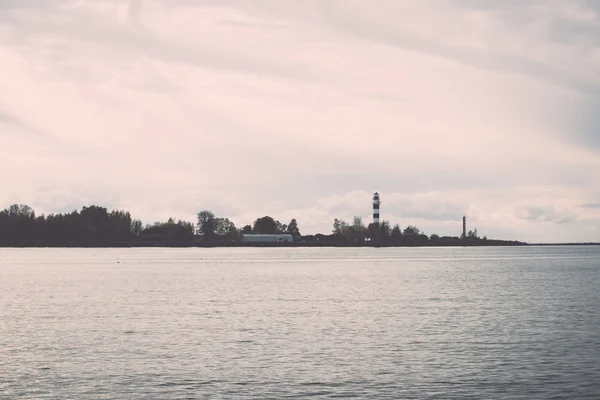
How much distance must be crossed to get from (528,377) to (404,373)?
20.9 feet

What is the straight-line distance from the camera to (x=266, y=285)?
119 m

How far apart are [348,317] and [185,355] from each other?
2504 centimetres

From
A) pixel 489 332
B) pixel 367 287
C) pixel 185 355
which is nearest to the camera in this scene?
pixel 185 355

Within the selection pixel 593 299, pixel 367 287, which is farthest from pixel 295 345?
pixel 367 287

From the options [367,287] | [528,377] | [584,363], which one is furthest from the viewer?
→ [367,287]

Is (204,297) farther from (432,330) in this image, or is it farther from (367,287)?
(432,330)

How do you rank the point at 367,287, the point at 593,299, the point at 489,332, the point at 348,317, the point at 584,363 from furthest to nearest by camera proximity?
the point at 367,287 → the point at 593,299 → the point at 348,317 → the point at 489,332 → the point at 584,363

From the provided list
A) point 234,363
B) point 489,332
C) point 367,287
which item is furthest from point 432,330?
point 367,287

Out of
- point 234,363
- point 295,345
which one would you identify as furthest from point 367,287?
point 234,363

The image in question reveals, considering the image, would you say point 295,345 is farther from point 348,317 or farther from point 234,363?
point 348,317

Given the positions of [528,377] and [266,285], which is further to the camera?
[266,285]

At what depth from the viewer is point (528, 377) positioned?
3994 centimetres

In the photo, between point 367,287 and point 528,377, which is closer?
point 528,377

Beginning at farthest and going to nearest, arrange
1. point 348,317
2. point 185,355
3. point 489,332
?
point 348,317
point 489,332
point 185,355
